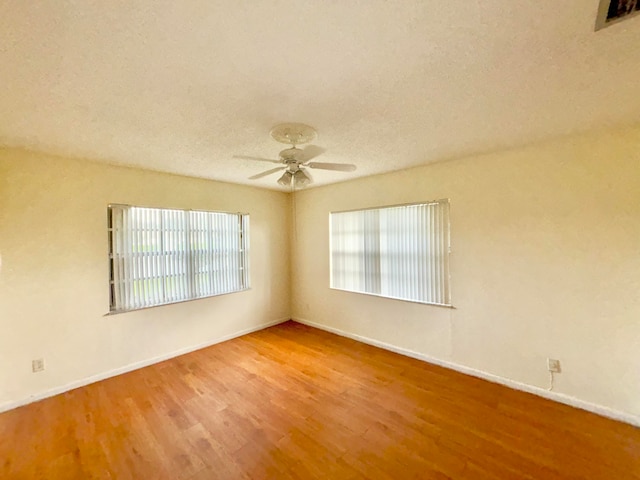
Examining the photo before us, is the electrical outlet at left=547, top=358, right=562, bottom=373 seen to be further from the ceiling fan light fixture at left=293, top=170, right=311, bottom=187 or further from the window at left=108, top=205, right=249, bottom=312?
the window at left=108, top=205, right=249, bottom=312

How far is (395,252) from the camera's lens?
370 cm

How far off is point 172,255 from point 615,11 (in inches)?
165

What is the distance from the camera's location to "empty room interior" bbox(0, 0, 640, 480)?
1.25m

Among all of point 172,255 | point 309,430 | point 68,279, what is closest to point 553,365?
point 309,430

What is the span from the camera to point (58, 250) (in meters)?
2.79

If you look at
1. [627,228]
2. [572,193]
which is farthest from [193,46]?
[627,228]

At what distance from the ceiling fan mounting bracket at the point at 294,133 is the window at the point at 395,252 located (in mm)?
1867

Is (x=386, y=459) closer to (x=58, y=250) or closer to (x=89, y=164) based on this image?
(x=58, y=250)

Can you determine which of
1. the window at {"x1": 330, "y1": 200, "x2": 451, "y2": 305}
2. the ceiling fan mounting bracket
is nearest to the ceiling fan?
the ceiling fan mounting bracket

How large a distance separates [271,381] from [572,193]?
349 centimetres

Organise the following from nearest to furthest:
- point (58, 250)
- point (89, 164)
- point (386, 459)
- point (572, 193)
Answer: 1. point (386, 459)
2. point (572, 193)
3. point (58, 250)
4. point (89, 164)

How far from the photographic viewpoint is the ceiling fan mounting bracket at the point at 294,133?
2.05m

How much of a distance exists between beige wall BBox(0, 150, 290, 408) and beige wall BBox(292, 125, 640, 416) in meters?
3.13

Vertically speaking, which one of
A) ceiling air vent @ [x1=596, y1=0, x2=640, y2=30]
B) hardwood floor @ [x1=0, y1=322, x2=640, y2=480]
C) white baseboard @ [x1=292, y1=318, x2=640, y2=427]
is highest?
ceiling air vent @ [x1=596, y1=0, x2=640, y2=30]
